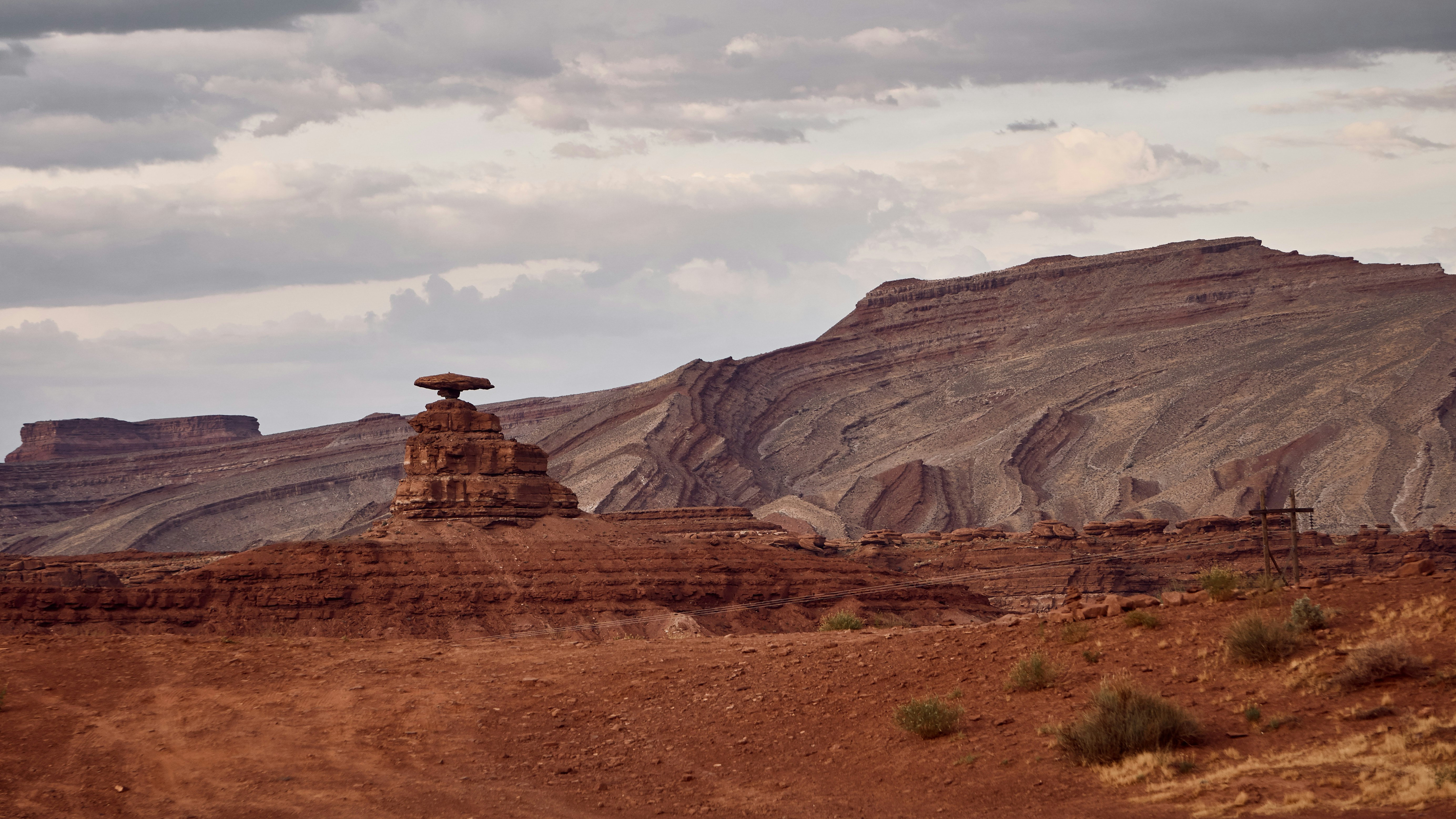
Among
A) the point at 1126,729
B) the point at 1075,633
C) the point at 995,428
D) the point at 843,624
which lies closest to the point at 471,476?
the point at 843,624

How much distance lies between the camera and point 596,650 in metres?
24.2

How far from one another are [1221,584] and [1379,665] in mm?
3681

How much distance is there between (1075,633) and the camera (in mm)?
17719

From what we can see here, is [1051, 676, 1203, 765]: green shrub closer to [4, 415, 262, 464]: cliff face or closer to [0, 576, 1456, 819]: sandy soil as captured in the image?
[0, 576, 1456, 819]: sandy soil

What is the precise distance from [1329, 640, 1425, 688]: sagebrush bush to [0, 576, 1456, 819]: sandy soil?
161 mm

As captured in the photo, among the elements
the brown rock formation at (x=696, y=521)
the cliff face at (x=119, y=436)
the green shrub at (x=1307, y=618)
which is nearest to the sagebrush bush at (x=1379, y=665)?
the green shrub at (x=1307, y=618)

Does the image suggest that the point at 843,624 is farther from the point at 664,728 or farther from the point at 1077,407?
the point at 1077,407

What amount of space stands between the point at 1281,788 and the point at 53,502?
144256mm

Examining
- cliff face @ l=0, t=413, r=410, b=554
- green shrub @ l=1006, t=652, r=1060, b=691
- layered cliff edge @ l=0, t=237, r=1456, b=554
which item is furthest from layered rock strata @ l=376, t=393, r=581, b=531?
cliff face @ l=0, t=413, r=410, b=554

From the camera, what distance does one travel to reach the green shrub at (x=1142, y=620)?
17328mm

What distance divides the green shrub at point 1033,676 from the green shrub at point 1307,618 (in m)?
2.81

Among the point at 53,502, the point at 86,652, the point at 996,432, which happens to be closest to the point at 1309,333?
the point at 996,432

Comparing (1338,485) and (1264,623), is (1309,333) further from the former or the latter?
(1264,623)

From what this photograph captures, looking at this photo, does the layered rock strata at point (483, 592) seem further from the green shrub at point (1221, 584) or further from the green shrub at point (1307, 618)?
the green shrub at point (1307, 618)
